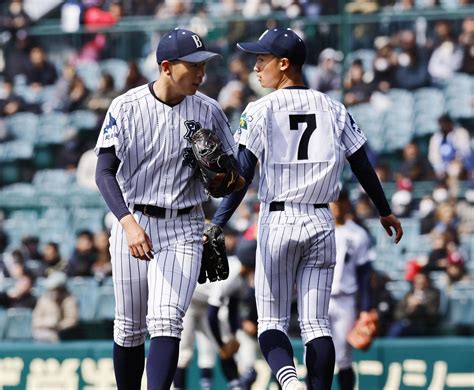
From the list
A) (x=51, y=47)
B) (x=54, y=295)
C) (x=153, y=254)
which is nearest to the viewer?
(x=153, y=254)

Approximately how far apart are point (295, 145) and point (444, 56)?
6.32m

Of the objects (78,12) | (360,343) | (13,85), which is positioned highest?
(78,12)

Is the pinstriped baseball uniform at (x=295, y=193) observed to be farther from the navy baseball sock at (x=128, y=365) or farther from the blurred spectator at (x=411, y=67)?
the blurred spectator at (x=411, y=67)

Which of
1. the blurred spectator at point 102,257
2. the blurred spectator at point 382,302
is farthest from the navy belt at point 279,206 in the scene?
the blurred spectator at point 102,257

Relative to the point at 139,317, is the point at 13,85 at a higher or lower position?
higher

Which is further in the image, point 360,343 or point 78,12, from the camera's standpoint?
point 78,12

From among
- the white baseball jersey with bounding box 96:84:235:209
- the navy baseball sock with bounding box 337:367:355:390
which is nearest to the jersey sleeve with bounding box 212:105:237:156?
the white baseball jersey with bounding box 96:84:235:209

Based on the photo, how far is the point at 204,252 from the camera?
18.8ft

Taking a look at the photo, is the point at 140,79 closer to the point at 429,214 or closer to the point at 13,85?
the point at 13,85

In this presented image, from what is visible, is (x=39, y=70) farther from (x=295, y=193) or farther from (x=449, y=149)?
(x=295, y=193)

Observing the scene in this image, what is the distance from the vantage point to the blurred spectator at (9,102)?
1249 cm

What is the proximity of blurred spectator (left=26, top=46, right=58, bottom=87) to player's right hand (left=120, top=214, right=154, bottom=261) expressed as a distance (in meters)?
7.72

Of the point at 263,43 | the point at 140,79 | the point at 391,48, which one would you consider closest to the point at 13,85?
the point at 140,79

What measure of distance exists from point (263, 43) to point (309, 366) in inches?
64.3
